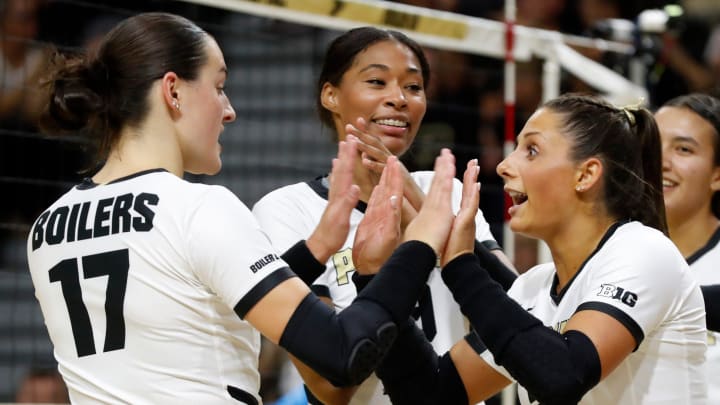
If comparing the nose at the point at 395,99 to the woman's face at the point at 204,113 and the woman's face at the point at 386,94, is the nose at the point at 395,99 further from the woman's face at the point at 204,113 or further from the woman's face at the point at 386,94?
the woman's face at the point at 204,113

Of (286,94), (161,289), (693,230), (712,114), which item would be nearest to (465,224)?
(161,289)

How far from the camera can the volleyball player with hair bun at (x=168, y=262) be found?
2203 mm

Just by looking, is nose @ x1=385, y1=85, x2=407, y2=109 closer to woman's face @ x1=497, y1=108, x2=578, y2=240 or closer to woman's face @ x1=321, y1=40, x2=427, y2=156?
woman's face @ x1=321, y1=40, x2=427, y2=156

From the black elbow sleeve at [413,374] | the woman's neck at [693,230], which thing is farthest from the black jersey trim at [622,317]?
the woman's neck at [693,230]

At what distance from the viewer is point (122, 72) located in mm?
2461

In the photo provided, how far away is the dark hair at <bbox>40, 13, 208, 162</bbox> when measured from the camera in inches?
96.0

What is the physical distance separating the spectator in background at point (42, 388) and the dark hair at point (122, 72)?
2929 millimetres

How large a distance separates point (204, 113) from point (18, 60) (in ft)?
9.89

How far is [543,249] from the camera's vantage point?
17.0 feet

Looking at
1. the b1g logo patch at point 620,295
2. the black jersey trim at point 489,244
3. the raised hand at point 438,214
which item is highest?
the raised hand at point 438,214

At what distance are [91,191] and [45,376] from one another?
3.29m

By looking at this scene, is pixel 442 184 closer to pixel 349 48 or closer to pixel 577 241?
pixel 577 241

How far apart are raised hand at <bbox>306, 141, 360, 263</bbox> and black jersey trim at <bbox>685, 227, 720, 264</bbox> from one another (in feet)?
4.88

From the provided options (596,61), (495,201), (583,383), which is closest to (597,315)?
(583,383)
